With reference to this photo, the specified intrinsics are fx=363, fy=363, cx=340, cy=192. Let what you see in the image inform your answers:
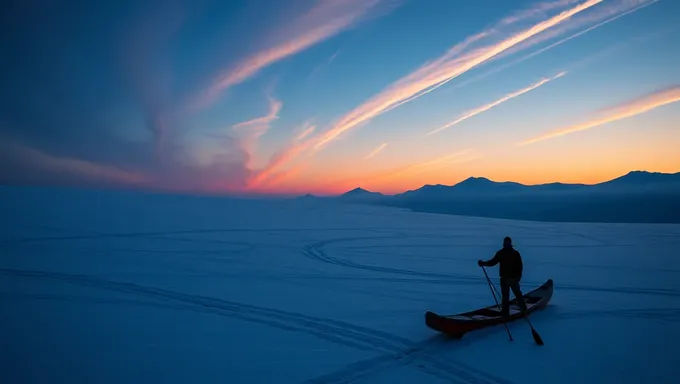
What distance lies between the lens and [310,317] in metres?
8.63

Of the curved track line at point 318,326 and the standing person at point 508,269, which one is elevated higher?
the standing person at point 508,269

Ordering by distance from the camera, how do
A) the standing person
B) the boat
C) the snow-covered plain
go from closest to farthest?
1. the snow-covered plain
2. the boat
3. the standing person

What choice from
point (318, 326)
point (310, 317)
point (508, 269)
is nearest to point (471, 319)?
point (508, 269)

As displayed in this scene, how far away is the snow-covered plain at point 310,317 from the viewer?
603 centimetres

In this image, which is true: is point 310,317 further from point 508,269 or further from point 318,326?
point 508,269

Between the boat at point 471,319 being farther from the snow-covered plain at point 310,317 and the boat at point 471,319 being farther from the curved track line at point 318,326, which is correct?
the curved track line at point 318,326

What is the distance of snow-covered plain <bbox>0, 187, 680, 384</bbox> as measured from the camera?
6.03 meters

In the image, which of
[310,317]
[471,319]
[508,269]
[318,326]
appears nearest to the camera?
[471,319]

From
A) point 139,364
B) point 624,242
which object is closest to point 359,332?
point 139,364

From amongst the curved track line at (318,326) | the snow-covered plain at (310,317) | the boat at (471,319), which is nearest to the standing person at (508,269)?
the boat at (471,319)

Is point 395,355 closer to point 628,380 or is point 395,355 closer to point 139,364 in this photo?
point 628,380

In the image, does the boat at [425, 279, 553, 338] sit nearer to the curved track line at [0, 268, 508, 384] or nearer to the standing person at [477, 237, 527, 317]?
the standing person at [477, 237, 527, 317]

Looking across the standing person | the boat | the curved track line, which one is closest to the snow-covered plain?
the curved track line

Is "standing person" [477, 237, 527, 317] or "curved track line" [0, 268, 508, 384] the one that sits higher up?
"standing person" [477, 237, 527, 317]
